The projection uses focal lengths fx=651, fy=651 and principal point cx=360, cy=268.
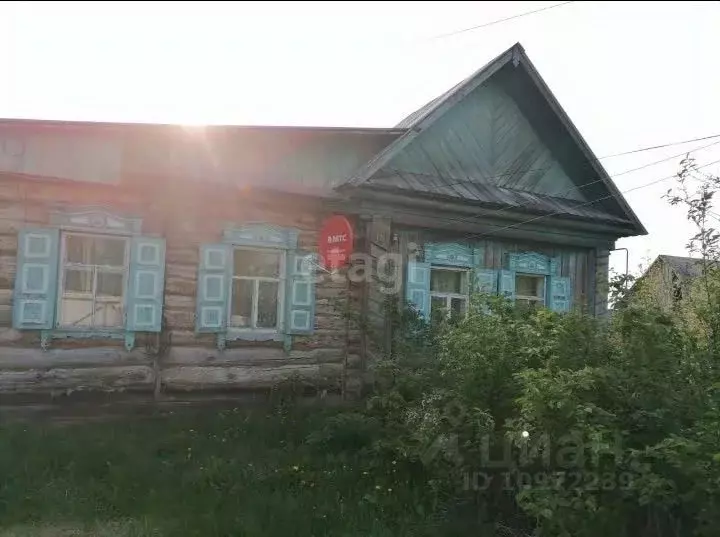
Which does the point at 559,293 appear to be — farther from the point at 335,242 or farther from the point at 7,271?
the point at 7,271

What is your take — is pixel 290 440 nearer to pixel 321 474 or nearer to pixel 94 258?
pixel 321 474

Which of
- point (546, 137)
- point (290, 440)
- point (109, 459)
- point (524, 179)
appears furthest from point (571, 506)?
point (546, 137)

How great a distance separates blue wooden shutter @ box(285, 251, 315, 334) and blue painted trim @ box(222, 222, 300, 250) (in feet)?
0.65

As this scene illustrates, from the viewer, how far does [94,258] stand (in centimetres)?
845

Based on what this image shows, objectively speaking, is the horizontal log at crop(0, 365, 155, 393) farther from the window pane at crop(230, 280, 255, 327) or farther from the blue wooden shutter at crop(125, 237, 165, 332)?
the window pane at crop(230, 280, 255, 327)

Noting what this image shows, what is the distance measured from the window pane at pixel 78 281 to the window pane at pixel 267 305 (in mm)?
2322

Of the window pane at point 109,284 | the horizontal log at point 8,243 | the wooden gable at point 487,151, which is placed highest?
the wooden gable at point 487,151

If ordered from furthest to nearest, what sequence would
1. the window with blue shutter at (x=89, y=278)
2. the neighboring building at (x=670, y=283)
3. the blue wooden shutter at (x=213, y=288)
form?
the blue wooden shutter at (x=213, y=288) < the window with blue shutter at (x=89, y=278) < the neighboring building at (x=670, y=283)

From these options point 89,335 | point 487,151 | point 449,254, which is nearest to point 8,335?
point 89,335

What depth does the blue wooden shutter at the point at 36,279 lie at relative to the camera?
7836mm

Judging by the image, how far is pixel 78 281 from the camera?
834 cm

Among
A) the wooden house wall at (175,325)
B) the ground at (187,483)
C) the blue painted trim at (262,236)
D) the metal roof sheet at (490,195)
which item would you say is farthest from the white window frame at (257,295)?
the metal roof sheet at (490,195)

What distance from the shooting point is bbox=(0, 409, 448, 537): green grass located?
17.0 ft

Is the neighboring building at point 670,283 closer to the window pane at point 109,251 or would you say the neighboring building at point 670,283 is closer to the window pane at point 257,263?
the window pane at point 257,263
